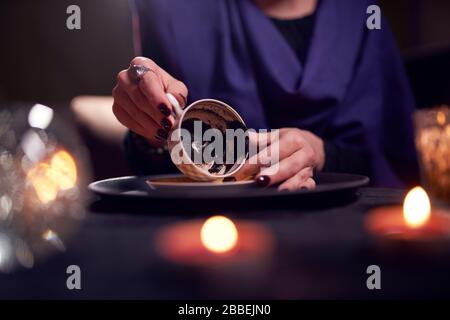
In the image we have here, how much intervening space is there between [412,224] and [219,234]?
128 mm

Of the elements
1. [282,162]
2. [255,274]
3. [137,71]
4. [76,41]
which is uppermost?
[76,41]

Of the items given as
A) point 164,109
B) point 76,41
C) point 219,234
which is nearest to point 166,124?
point 164,109

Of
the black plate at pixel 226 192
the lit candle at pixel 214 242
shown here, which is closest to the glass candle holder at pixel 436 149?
the black plate at pixel 226 192

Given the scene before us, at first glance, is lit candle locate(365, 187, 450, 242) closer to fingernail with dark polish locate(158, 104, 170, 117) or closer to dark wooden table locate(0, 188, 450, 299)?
dark wooden table locate(0, 188, 450, 299)

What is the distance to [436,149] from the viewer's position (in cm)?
44

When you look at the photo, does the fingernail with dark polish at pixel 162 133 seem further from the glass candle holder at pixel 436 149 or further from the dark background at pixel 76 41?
the dark background at pixel 76 41

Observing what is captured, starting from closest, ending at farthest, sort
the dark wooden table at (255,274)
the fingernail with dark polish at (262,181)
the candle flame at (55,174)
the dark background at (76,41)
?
1. the dark wooden table at (255,274)
2. the fingernail with dark polish at (262,181)
3. the candle flame at (55,174)
4. the dark background at (76,41)

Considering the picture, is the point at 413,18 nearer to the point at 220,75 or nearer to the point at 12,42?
the point at 220,75

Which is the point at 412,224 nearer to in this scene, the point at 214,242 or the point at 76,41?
the point at 214,242

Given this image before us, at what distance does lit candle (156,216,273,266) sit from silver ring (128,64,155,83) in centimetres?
19

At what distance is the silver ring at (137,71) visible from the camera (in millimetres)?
474

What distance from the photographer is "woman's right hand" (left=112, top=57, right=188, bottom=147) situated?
43 centimetres

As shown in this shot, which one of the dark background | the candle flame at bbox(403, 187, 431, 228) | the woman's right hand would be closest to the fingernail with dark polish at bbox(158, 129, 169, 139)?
the woman's right hand
